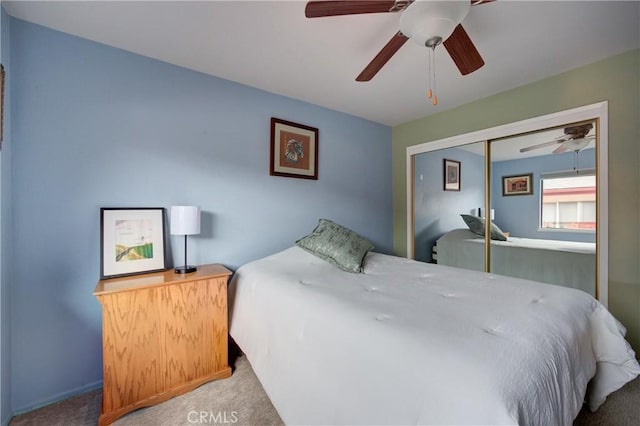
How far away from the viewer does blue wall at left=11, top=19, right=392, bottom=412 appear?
155 cm

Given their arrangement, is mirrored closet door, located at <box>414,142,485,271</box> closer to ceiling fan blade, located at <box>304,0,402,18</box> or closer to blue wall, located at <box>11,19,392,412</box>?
blue wall, located at <box>11,19,392,412</box>

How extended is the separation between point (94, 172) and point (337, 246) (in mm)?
1846

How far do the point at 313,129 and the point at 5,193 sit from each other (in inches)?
91.0

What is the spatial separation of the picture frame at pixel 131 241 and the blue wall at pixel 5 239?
16.0 inches

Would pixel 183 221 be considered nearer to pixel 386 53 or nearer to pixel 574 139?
pixel 386 53

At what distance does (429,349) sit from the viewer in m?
0.89

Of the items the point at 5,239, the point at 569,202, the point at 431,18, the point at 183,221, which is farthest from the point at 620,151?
the point at 5,239

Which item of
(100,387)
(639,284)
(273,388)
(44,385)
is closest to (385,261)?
(273,388)

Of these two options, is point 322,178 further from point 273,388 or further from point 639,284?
point 639,284

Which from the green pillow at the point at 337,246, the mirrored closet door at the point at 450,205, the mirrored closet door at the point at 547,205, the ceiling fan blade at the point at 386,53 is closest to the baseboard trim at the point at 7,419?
the green pillow at the point at 337,246

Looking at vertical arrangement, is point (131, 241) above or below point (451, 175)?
below

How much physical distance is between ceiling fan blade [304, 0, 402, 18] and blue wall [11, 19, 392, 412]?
1.35 m

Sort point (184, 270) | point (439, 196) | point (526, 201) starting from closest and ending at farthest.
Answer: point (184, 270)
point (526, 201)
point (439, 196)

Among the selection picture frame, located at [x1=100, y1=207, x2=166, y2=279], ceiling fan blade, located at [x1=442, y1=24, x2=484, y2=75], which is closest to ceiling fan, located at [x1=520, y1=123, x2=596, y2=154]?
ceiling fan blade, located at [x1=442, y1=24, x2=484, y2=75]
